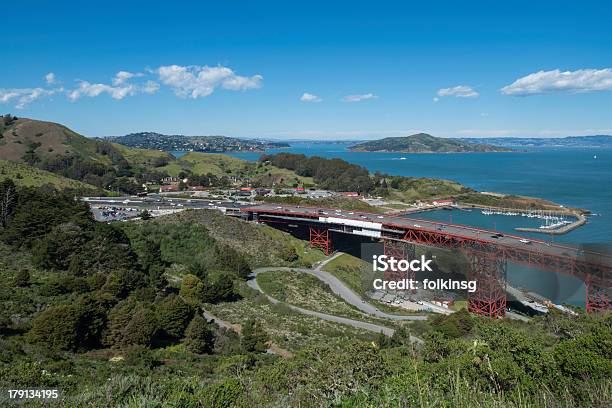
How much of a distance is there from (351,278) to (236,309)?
12429 millimetres

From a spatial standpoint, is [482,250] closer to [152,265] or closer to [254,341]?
[254,341]

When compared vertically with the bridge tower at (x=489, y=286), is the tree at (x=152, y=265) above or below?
above

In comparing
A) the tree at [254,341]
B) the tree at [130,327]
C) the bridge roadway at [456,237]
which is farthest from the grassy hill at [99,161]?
the tree at [254,341]

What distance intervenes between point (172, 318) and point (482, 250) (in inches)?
729

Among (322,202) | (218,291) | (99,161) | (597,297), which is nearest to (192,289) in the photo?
(218,291)

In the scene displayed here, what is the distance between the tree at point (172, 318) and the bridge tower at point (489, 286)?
1707cm

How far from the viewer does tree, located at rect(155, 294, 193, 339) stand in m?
17.2

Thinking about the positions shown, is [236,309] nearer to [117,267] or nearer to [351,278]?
[117,267]

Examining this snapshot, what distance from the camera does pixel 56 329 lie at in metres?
13.8

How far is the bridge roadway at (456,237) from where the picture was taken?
23.4 metres

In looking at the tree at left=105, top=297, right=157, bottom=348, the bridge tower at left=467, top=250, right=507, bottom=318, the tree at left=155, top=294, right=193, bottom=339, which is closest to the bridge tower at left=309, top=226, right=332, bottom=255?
the bridge tower at left=467, top=250, right=507, bottom=318

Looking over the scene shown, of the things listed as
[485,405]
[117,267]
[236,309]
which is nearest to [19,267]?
[117,267]

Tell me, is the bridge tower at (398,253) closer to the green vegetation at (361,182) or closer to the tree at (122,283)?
the tree at (122,283)

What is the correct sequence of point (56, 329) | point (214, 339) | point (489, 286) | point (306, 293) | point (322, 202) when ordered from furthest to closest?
1. point (322, 202)
2. point (306, 293)
3. point (489, 286)
4. point (214, 339)
5. point (56, 329)
